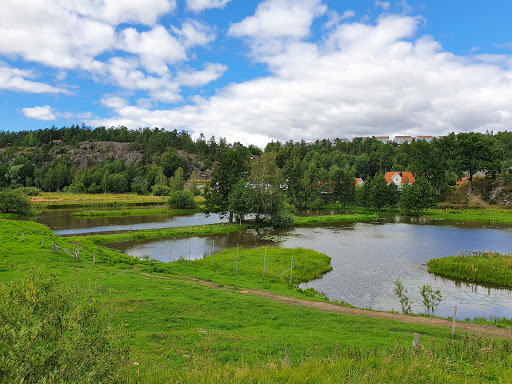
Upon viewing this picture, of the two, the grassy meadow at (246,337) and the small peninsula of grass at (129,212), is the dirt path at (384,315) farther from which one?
the small peninsula of grass at (129,212)

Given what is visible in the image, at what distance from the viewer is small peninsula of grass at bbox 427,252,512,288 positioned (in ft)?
84.8

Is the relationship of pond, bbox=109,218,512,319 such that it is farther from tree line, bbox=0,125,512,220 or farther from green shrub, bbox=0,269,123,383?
green shrub, bbox=0,269,123,383

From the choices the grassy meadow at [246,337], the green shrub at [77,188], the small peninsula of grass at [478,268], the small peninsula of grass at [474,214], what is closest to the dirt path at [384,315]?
the grassy meadow at [246,337]

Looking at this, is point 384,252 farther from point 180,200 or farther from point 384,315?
point 180,200

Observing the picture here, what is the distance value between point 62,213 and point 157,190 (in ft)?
180

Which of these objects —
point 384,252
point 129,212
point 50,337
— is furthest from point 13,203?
point 50,337

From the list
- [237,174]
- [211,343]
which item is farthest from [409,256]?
[237,174]

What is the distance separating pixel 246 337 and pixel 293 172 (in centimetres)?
7843

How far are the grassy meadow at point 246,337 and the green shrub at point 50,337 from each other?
431 mm

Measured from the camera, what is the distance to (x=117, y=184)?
131125 mm

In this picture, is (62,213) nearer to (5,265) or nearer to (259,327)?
(5,265)

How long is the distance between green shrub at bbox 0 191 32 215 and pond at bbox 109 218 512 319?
3882cm

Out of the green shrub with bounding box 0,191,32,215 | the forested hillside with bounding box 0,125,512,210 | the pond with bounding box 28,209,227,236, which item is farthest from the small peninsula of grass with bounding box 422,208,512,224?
the green shrub with bounding box 0,191,32,215

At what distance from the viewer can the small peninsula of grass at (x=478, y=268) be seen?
25.9 m
